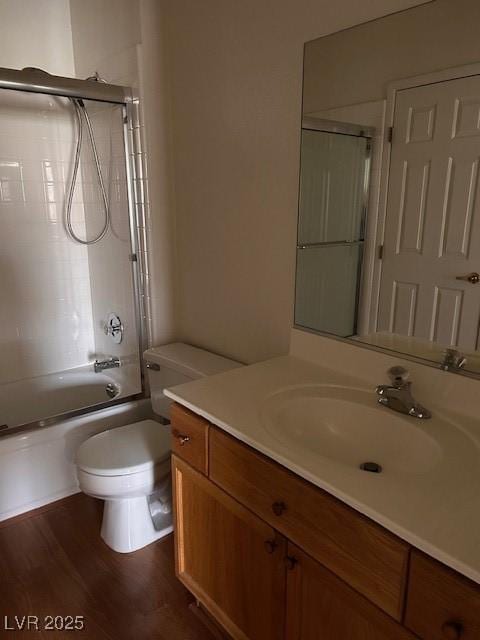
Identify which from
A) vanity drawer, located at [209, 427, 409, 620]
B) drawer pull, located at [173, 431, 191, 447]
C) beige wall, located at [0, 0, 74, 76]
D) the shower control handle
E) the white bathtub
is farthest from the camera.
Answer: the shower control handle

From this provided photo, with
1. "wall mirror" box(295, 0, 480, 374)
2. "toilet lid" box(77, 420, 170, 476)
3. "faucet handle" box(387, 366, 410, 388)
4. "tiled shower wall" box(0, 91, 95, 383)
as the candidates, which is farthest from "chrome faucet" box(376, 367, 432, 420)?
"tiled shower wall" box(0, 91, 95, 383)

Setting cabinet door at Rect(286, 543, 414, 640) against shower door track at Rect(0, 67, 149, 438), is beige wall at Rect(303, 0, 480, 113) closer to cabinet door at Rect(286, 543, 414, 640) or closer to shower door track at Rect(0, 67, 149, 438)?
shower door track at Rect(0, 67, 149, 438)

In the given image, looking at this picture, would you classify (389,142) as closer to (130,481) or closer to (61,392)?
(130,481)

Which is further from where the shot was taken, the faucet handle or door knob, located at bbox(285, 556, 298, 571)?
the faucet handle

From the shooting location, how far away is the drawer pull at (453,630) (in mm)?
767

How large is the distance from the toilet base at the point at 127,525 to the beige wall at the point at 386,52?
64.3 inches

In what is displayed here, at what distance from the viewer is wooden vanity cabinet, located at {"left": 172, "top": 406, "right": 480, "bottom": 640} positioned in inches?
32.5

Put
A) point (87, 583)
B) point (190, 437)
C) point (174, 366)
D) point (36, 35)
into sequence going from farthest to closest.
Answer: point (36, 35)
point (174, 366)
point (87, 583)
point (190, 437)

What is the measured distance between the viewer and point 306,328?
1688 millimetres

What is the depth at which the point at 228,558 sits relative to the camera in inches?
52.0

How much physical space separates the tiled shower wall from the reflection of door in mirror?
1649 millimetres

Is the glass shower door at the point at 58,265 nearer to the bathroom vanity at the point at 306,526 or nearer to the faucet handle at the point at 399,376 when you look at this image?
the bathroom vanity at the point at 306,526

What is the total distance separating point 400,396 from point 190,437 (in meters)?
0.61

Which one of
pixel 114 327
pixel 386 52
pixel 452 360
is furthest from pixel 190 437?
pixel 114 327
